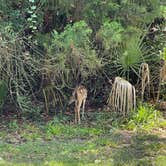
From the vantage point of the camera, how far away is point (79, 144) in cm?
Answer: 614

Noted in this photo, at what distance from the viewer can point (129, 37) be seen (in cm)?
695

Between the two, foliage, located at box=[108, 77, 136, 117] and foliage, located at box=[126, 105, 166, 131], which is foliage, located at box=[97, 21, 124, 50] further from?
foliage, located at box=[126, 105, 166, 131]

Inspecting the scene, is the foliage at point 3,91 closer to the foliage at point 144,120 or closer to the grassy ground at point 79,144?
the grassy ground at point 79,144

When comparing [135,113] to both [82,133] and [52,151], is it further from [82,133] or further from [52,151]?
[52,151]

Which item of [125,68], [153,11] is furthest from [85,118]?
[153,11]

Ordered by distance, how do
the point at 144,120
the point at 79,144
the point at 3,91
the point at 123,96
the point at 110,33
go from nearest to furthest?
the point at 79,144
the point at 110,33
the point at 123,96
the point at 3,91
the point at 144,120

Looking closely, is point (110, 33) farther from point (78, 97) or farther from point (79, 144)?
point (79, 144)

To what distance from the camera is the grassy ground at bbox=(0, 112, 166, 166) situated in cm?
564

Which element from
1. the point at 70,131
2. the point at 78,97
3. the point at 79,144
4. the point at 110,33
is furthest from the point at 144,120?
the point at 110,33

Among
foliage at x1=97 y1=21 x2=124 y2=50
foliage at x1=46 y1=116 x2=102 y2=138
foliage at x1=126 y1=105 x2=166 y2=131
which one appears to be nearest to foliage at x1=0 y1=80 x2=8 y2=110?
foliage at x1=46 y1=116 x2=102 y2=138

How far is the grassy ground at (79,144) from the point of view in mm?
5637

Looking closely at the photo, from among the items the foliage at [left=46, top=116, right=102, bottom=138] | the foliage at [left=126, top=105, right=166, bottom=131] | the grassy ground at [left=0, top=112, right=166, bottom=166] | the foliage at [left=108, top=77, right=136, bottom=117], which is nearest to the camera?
the grassy ground at [left=0, top=112, right=166, bottom=166]

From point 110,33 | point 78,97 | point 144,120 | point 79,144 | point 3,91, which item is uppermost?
point 110,33

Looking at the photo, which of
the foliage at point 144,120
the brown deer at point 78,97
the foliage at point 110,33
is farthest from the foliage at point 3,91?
the foliage at point 144,120
